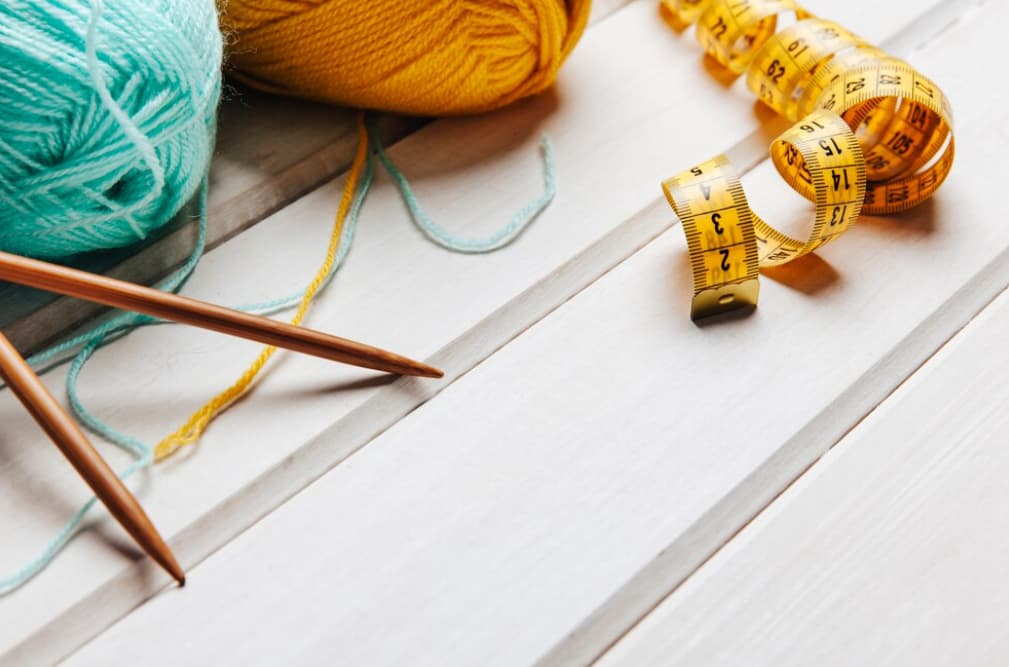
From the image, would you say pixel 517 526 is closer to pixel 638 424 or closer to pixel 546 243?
pixel 638 424

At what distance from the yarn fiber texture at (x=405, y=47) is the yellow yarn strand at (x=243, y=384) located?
9 cm

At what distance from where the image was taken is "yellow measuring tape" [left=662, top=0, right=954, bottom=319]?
0.68 m

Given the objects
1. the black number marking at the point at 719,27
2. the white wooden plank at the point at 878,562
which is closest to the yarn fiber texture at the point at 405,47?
the black number marking at the point at 719,27

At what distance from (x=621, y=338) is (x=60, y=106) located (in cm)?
42

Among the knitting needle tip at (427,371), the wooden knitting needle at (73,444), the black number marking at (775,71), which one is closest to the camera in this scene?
the wooden knitting needle at (73,444)

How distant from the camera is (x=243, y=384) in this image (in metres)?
0.66

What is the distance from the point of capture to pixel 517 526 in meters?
0.60

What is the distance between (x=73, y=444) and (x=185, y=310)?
11 centimetres

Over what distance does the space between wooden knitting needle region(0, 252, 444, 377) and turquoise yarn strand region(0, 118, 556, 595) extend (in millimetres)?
81

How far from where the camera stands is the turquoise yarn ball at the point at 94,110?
575 mm

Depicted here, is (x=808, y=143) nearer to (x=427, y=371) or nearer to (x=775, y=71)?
(x=775, y=71)

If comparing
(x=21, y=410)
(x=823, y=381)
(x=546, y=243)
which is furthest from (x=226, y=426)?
(x=823, y=381)

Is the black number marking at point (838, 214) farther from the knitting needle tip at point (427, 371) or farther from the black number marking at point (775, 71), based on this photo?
the knitting needle tip at point (427, 371)

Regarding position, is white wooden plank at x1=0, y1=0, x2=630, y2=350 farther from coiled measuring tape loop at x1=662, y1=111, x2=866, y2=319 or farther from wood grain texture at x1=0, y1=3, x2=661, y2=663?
coiled measuring tape loop at x1=662, y1=111, x2=866, y2=319
